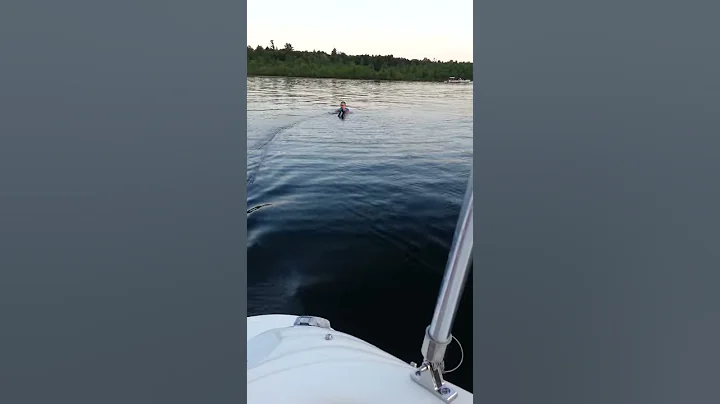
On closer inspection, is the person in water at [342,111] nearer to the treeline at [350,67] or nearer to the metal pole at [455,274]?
the treeline at [350,67]

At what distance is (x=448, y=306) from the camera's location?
796 mm

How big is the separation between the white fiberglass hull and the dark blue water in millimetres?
1484

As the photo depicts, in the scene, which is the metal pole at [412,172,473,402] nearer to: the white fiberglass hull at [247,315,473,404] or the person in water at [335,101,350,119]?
the white fiberglass hull at [247,315,473,404]

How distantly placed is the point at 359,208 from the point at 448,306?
6.41 meters

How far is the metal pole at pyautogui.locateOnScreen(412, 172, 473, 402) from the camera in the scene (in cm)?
60

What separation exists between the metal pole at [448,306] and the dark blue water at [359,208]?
1.81 meters

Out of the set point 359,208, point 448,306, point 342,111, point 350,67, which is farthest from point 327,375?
point 350,67

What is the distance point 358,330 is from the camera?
15.5ft
